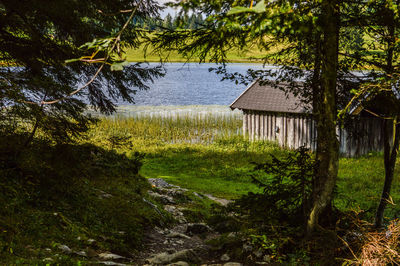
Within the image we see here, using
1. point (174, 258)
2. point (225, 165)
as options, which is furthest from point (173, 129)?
point (174, 258)

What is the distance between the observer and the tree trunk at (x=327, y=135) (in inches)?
227

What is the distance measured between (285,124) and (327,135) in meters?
17.0

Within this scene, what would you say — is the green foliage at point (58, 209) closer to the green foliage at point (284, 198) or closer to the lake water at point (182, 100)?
the green foliage at point (284, 198)

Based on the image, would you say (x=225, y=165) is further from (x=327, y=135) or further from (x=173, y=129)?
(x=327, y=135)

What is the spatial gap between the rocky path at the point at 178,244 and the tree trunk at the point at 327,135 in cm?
178

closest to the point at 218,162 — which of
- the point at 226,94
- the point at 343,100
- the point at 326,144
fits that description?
the point at 343,100

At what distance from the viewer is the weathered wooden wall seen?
2053 centimetres

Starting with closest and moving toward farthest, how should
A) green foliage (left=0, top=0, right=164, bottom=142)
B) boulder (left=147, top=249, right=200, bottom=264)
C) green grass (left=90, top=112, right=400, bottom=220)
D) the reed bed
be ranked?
boulder (left=147, top=249, right=200, bottom=264) < green foliage (left=0, top=0, right=164, bottom=142) < green grass (left=90, top=112, right=400, bottom=220) < the reed bed

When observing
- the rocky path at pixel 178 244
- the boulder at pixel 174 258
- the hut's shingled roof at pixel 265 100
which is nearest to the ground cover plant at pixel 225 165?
the rocky path at pixel 178 244

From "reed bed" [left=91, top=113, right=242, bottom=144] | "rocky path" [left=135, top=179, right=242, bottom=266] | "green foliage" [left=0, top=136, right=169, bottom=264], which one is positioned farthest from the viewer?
"reed bed" [left=91, top=113, right=242, bottom=144]

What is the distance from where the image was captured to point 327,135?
232 inches

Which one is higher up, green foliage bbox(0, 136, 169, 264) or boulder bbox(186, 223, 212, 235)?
green foliage bbox(0, 136, 169, 264)

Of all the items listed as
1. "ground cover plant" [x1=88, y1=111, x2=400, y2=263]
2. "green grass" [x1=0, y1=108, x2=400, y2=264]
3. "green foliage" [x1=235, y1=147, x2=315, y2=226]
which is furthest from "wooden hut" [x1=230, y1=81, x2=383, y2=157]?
"green foliage" [x1=235, y1=147, x2=315, y2=226]

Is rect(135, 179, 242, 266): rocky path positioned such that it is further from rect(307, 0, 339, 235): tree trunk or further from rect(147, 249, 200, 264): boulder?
rect(307, 0, 339, 235): tree trunk
